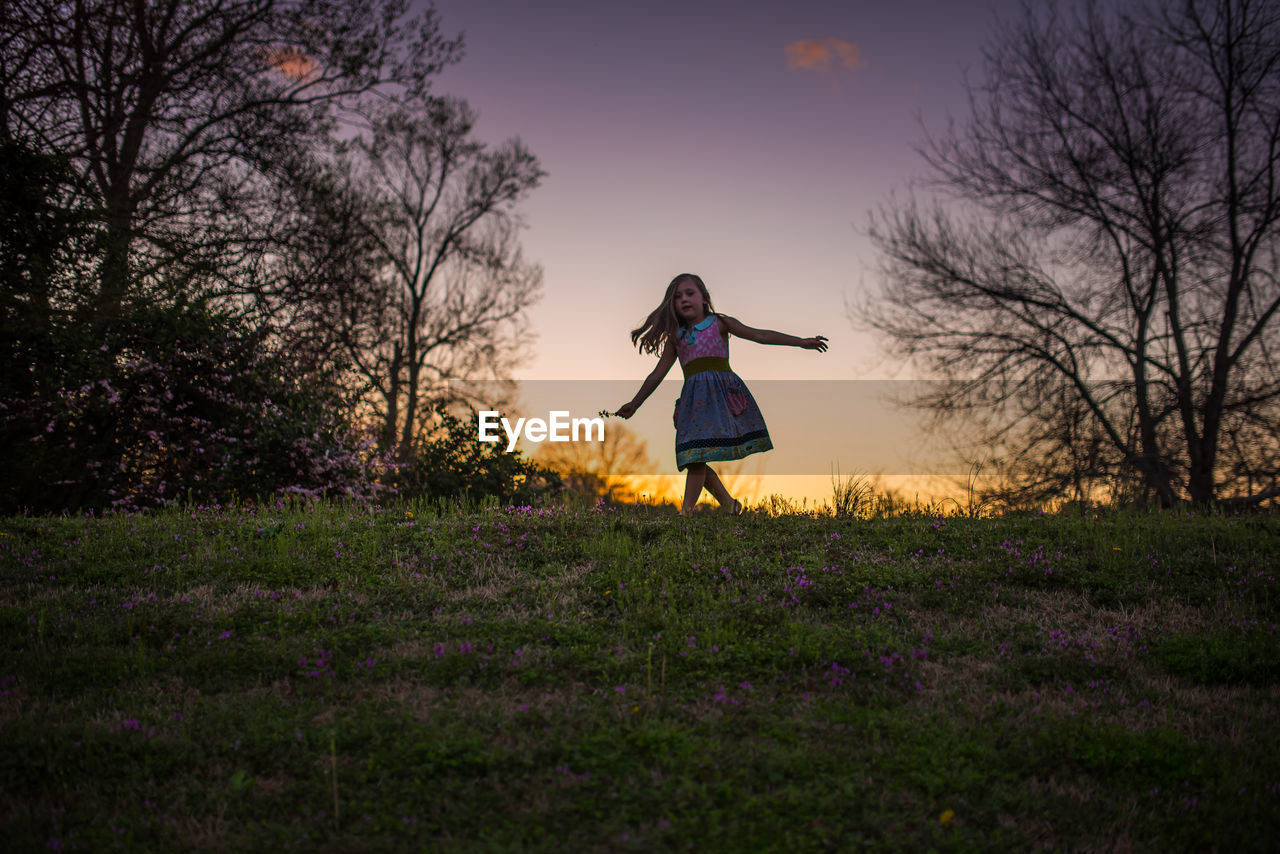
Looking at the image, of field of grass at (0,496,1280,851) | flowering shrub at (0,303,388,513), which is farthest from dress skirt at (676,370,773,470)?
flowering shrub at (0,303,388,513)

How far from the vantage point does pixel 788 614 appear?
17.9 feet

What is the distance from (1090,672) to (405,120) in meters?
21.5

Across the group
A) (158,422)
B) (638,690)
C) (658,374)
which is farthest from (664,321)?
(158,422)

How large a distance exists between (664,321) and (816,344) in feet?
5.21

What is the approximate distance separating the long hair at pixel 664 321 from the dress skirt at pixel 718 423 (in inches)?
26.5

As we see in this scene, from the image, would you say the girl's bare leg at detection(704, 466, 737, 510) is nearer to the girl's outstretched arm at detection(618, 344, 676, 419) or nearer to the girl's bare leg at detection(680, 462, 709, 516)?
the girl's bare leg at detection(680, 462, 709, 516)

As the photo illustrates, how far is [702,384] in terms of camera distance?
823 cm

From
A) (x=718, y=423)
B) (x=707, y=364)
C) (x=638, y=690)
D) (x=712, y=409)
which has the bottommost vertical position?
(x=638, y=690)

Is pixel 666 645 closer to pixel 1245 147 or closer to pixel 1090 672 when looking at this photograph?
pixel 1090 672

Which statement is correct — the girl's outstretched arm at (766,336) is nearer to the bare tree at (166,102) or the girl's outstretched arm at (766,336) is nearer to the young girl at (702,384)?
the young girl at (702,384)

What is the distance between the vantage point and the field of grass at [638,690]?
3395 millimetres

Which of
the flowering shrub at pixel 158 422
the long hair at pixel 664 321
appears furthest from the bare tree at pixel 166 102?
the long hair at pixel 664 321

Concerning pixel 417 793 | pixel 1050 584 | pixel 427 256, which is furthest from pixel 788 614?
pixel 427 256

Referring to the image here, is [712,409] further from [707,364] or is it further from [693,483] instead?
[693,483]
